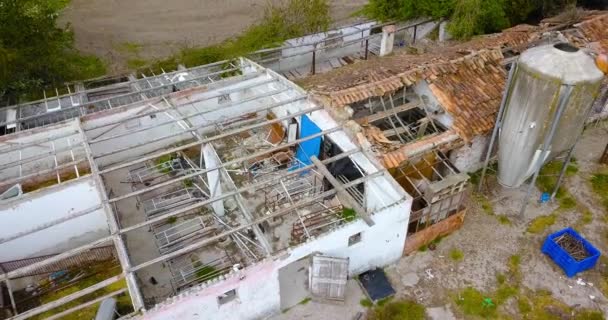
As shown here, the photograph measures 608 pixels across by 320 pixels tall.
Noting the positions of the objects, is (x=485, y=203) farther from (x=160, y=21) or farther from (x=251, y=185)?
(x=160, y=21)

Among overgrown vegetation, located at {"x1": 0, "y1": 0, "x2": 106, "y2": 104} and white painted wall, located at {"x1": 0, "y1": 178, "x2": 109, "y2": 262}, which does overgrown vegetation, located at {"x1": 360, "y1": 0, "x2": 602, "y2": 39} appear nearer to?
overgrown vegetation, located at {"x1": 0, "y1": 0, "x2": 106, "y2": 104}

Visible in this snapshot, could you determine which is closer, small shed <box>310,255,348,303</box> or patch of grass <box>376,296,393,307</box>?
small shed <box>310,255,348,303</box>

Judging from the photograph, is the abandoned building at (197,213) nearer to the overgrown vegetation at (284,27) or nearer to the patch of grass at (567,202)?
the patch of grass at (567,202)

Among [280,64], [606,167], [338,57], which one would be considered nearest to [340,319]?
[606,167]

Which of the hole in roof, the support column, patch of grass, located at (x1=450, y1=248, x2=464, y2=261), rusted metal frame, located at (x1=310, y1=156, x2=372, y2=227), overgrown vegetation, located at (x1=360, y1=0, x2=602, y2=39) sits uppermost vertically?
the hole in roof

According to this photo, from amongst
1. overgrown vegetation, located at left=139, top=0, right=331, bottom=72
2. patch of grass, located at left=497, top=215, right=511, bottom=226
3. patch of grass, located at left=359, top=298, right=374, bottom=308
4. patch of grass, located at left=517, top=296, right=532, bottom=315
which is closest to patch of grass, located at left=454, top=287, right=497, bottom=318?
patch of grass, located at left=517, top=296, right=532, bottom=315

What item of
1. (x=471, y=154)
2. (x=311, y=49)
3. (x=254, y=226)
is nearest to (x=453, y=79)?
(x=471, y=154)

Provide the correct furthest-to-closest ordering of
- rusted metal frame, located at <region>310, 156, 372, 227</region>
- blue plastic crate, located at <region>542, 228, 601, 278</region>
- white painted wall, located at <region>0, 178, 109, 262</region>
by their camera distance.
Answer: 1. blue plastic crate, located at <region>542, 228, 601, 278</region>
2. white painted wall, located at <region>0, 178, 109, 262</region>
3. rusted metal frame, located at <region>310, 156, 372, 227</region>
